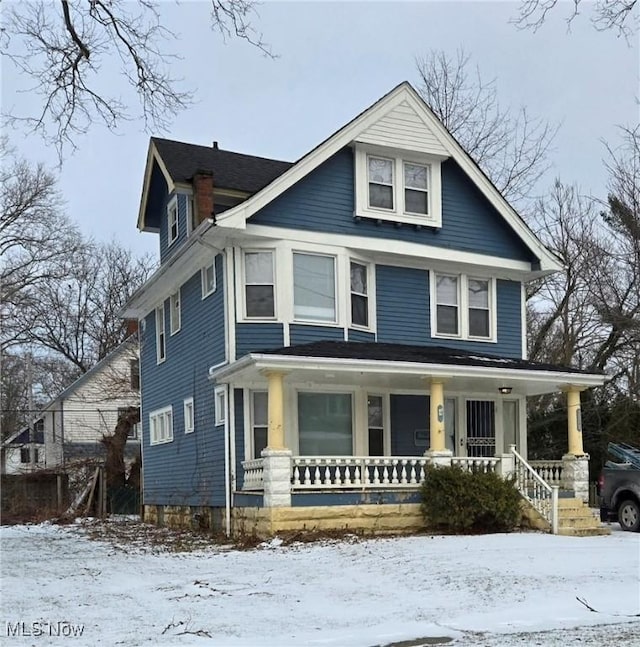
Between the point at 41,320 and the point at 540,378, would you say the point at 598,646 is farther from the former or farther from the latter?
the point at 41,320

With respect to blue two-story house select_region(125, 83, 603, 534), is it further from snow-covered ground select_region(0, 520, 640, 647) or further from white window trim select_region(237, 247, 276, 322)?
snow-covered ground select_region(0, 520, 640, 647)

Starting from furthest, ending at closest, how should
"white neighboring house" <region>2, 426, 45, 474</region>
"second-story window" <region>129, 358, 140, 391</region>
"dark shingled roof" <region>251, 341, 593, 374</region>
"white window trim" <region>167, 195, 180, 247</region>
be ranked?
"white neighboring house" <region>2, 426, 45, 474</region>
"second-story window" <region>129, 358, 140, 391</region>
"white window trim" <region>167, 195, 180, 247</region>
"dark shingled roof" <region>251, 341, 593, 374</region>

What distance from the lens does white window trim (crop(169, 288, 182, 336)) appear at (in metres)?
19.3

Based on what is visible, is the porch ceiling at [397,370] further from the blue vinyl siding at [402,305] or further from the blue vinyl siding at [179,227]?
the blue vinyl siding at [179,227]

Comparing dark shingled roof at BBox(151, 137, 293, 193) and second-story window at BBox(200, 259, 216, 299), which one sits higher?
dark shingled roof at BBox(151, 137, 293, 193)

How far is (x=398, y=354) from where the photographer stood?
15336mm

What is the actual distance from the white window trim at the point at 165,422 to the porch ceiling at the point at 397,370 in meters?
4.26

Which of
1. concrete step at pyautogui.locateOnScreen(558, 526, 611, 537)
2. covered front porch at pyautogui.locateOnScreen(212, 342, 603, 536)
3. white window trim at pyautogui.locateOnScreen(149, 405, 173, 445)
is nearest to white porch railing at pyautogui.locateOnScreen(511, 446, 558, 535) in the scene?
covered front porch at pyautogui.locateOnScreen(212, 342, 603, 536)

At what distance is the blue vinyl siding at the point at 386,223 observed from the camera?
16375 millimetres

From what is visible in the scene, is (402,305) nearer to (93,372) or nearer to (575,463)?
(575,463)

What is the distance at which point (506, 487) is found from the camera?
14.4 m

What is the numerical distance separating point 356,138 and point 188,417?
713 centimetres

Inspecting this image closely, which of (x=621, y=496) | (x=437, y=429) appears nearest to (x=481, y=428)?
(x=621, y=496)

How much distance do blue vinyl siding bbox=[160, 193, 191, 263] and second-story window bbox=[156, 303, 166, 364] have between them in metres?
1.33
